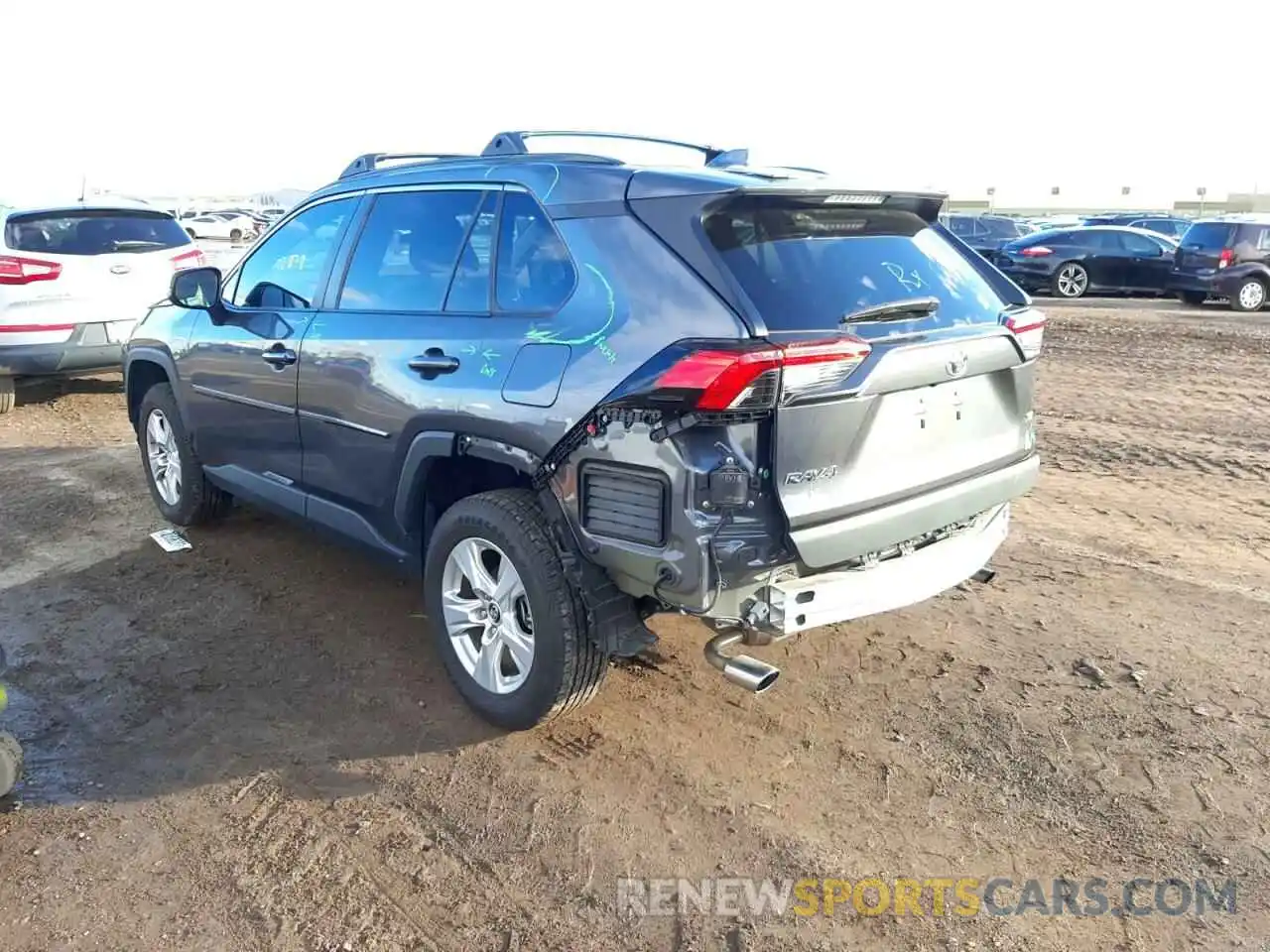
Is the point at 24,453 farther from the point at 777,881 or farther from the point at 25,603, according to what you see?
the point at 777,881

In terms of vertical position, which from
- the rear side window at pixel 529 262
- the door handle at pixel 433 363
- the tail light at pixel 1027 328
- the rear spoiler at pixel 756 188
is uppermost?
the rear spoiler at pixel 756 188

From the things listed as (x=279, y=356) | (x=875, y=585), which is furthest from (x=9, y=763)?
(x=875, y=585)

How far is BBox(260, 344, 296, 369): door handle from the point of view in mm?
4328

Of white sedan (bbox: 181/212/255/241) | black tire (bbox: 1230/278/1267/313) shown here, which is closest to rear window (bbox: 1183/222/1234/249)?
black tire (bbox: 1230/278/1267/313)

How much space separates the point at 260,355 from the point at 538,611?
7.09 feet

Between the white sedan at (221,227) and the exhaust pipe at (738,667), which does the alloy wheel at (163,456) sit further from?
the white sedan at (221,227)

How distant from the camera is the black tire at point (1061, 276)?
18.5 meters

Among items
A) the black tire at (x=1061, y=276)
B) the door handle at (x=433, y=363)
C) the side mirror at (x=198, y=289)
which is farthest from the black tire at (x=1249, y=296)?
the door handle at (x=433, y=363)

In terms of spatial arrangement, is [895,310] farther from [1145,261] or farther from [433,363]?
[1145,261]

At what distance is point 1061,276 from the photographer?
18547 mm

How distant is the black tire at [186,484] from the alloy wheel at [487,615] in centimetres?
247

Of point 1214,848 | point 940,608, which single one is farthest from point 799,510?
point 940,608

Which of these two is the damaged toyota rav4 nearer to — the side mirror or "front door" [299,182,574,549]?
"front door" [299,182,574,549]

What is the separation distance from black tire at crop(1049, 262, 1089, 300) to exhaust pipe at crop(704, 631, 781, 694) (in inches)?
689
